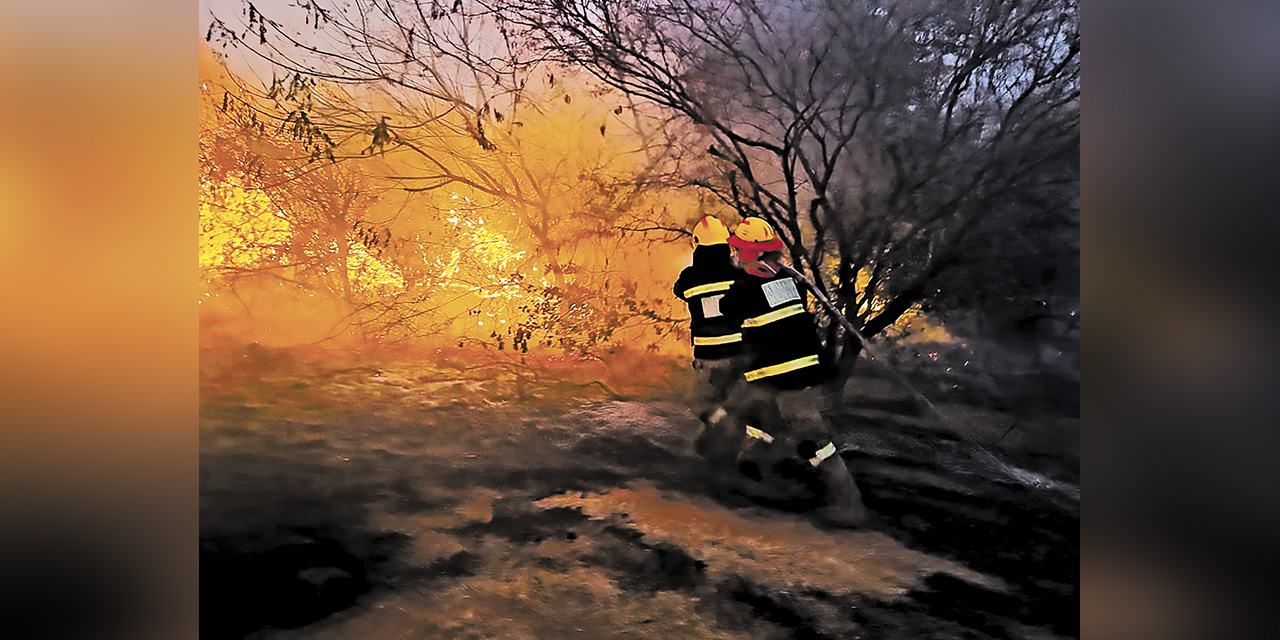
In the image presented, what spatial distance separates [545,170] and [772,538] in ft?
4.52

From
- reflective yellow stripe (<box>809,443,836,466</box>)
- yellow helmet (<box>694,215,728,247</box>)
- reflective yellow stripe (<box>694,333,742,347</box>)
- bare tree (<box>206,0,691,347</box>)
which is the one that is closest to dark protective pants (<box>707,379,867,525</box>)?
reflective yellow stripe (<box>809,443,836,466</box>)

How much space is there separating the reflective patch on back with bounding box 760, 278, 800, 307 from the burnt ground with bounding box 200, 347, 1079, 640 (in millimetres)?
375

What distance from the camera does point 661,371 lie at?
2.12 metres

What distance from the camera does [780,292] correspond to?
2.11 meters

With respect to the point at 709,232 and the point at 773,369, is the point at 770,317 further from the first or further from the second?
the point at 709,232

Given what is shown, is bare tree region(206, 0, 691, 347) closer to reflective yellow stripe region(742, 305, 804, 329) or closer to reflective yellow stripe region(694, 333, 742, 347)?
reflective yellow stripe region(694, 333, 742, 347)

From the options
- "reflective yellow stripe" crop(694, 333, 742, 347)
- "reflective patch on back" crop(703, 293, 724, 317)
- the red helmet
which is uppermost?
the red helmet

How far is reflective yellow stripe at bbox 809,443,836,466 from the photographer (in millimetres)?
2109
